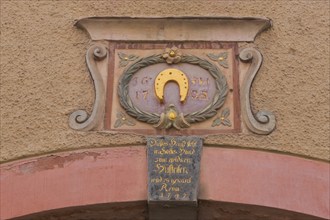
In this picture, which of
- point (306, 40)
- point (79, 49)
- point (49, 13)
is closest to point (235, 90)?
point (306, 40)

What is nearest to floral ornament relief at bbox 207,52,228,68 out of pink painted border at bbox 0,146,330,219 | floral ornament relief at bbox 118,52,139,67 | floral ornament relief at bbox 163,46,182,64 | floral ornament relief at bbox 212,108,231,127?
floral ornament relief at bbox 163,46,182,64

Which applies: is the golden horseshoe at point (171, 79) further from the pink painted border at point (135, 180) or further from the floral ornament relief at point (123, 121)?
the pink painted border at point (135, 180)

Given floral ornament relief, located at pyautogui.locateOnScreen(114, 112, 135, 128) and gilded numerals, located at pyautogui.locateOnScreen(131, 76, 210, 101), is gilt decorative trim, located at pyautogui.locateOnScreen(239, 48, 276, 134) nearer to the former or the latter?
gilded numerals, located at pyautogui.locateOnScreen(131, 76, 210, 101)

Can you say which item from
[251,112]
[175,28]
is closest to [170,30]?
[175,28]

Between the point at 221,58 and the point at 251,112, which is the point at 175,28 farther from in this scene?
the point at 251,112

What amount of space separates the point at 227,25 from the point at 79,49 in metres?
0.89

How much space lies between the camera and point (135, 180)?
4137 mm

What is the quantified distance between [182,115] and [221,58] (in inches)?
17.8

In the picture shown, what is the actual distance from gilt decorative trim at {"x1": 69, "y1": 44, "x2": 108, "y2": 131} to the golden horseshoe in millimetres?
319

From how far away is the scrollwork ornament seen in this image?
432 centimetres

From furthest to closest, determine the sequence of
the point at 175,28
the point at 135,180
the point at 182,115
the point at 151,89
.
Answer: the point at 175,28, the point at 151,89, the point at 182,115, the point at 135,180

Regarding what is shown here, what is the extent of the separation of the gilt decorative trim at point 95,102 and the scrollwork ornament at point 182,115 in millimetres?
116

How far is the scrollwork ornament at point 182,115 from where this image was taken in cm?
432

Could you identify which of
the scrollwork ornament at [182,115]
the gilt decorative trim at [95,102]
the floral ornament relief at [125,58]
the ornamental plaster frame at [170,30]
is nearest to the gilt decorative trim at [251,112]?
the ornamental plaster frame at [170,30]
